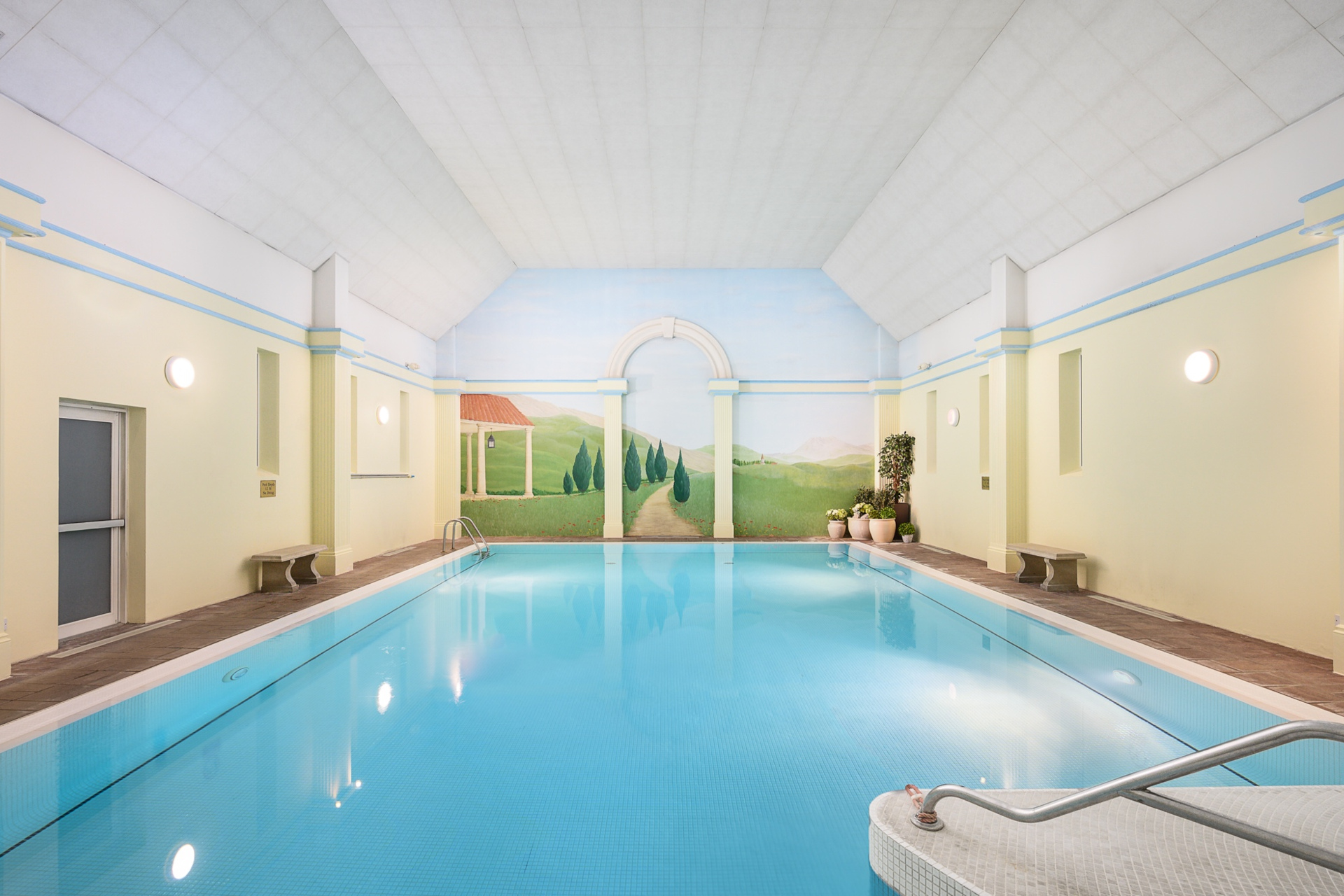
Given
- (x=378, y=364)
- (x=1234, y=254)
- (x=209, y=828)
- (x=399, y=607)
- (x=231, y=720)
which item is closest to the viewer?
(x=209, y=828)

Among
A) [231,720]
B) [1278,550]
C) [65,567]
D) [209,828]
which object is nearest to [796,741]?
[209,828]

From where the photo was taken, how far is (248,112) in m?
6.03

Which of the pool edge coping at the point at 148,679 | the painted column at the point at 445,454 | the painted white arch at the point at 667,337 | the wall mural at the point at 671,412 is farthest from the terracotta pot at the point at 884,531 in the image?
the pool edge coping at the point at 148,679

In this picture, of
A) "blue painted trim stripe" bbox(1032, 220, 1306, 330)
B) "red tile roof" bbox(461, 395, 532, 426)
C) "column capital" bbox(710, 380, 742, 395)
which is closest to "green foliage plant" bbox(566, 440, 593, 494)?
"red tile roof" bbox(461, 395, 532, 426)

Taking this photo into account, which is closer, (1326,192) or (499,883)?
(499,883)

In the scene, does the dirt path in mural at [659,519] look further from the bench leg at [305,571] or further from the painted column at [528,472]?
the bench leg at [305,571]

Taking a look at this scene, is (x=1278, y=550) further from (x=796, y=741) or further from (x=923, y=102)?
(x=923, y=102)

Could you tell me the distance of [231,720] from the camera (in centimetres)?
398

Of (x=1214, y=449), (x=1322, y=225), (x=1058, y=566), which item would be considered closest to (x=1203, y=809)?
(x=1322, y=225)

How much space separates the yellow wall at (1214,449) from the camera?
16.1 feet

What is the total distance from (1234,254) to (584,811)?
21.9 feet

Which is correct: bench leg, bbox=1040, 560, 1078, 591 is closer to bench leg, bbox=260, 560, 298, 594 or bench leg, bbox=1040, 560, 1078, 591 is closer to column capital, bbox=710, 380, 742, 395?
column capital, bbox=710, 380, 742, 395

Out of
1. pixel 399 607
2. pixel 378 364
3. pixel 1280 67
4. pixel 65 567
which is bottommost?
pixel 399 607

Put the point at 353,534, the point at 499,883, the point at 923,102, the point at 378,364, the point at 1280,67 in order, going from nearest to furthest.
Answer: the point at 499,883
the point at 1280,67
the point at 923,102
the point at 353,534
the point at 378,364
